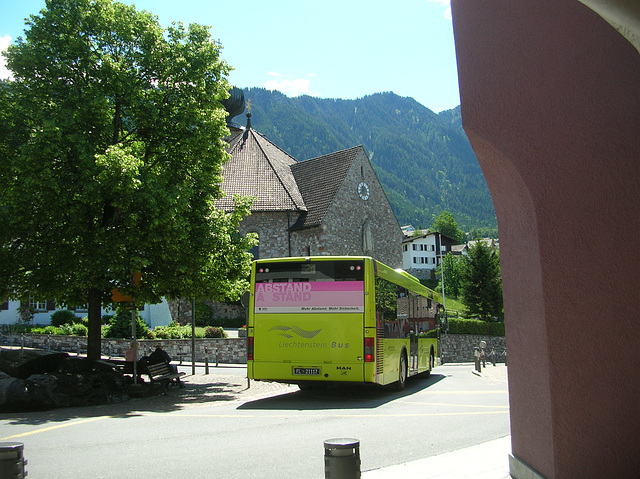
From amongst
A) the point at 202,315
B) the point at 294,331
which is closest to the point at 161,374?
the point at 294,331

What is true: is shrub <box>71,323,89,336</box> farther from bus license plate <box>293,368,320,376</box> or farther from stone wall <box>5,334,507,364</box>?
bus license plate <box>293,368,320,376</box>

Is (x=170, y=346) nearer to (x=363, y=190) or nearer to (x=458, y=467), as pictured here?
(x=363, y=190)

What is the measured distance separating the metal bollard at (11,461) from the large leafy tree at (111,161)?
424 inches

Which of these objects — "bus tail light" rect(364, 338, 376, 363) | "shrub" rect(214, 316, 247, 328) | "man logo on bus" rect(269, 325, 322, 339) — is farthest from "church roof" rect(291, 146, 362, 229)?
"bus tail light" rect(364, 338, 376, 363)

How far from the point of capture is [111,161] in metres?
14.7

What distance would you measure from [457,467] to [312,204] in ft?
120

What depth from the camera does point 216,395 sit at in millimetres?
16500

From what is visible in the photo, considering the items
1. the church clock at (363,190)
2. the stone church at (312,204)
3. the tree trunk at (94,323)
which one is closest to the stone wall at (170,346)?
the tree trunk at (94,323)

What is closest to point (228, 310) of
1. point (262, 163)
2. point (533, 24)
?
point (262, 163)

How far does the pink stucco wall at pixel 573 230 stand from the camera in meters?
4.87

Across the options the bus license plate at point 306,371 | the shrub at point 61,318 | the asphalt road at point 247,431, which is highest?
the shrub at point 61,318

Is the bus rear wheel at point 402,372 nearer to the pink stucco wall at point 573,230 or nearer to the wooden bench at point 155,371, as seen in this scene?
the wooden bench at point 155,371

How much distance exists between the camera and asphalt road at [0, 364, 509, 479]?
7.14 meters

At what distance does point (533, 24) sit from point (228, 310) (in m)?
37.9
